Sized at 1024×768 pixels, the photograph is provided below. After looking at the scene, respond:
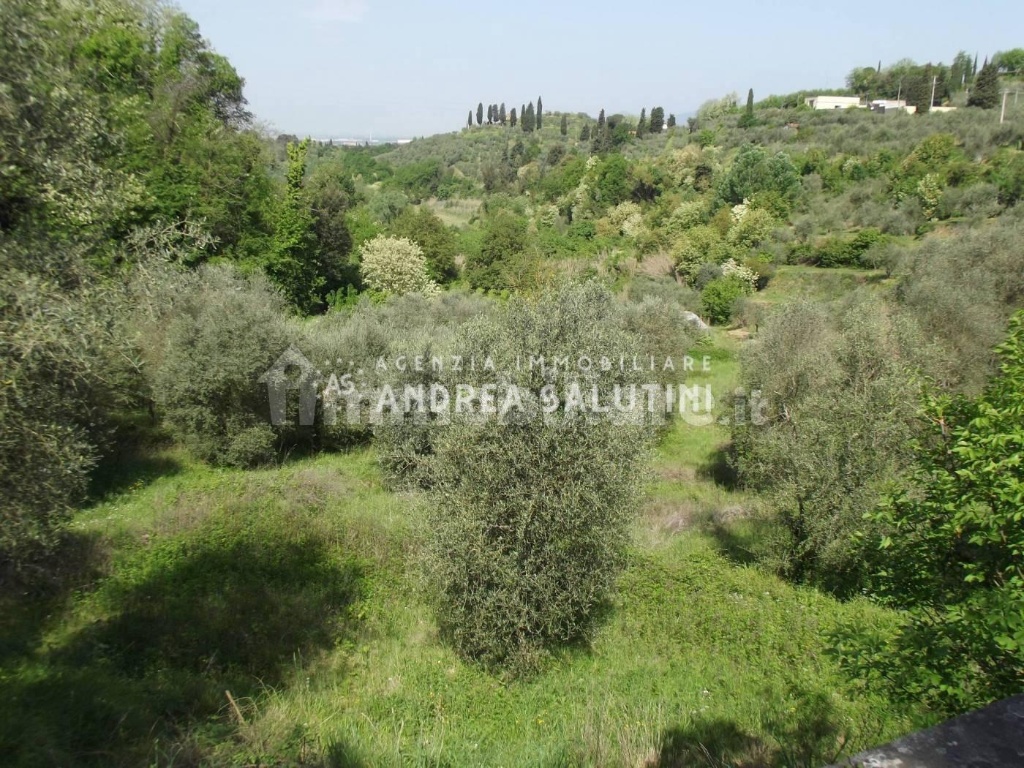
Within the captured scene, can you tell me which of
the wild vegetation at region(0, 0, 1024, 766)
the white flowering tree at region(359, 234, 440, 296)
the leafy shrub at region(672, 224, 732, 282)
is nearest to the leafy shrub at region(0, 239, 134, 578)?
the wild vegetation at region(0, 0, 1024, 766)

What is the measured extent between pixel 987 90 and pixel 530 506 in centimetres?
7605

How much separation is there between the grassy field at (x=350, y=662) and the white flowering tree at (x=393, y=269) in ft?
81.7

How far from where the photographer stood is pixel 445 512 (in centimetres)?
820

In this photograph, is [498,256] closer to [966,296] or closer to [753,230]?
[753,230]

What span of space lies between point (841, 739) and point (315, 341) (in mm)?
15385

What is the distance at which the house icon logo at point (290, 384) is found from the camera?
52.7 ft

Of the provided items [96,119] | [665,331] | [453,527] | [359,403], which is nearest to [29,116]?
[96,119]

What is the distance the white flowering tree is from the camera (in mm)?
36500

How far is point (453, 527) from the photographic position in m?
7.89

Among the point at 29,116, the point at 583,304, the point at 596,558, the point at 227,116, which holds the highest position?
the point at 227,116

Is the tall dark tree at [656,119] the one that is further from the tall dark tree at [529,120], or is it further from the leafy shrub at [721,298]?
the leafy shrub at [721,298]

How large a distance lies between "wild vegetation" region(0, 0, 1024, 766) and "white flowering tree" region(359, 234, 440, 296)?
13.1 meters

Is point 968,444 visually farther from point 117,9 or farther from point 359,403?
point 117,9

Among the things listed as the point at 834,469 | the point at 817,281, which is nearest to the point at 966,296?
the point at 834,469
